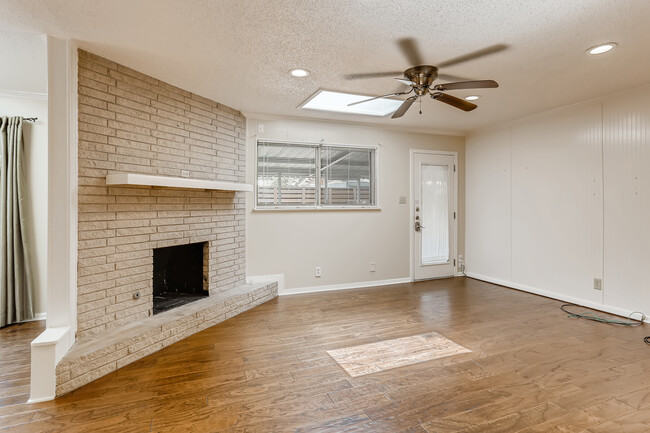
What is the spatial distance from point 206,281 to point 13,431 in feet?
6.90

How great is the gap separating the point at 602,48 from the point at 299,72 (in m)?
2.44

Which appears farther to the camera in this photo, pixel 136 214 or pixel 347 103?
pixel 347 103

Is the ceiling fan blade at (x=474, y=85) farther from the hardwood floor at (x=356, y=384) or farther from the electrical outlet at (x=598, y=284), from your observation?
the electrical outlet at (x=598, y=284)

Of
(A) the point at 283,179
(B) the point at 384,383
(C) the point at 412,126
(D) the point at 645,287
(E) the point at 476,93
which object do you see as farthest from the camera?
(C) the point at 412,126

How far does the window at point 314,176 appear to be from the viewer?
466 cm

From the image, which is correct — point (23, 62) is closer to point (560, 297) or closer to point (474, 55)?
point (474, 55)

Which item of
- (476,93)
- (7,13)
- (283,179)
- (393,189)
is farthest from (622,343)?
(7,13)

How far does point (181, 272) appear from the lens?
3.91m

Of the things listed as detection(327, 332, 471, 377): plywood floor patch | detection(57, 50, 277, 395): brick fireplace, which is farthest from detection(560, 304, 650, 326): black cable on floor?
detection(57, 50, 277, 395): brick fireplace

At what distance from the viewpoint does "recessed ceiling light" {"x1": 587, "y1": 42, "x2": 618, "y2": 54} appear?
8.45 ft

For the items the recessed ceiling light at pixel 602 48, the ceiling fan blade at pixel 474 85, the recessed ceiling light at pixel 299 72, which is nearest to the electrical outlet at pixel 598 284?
the recessed ceiling light at pixel 602 48

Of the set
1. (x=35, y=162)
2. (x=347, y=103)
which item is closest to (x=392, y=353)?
(x=347, y=103)

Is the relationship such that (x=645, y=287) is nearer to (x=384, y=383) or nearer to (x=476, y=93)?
(x=476, y=93)

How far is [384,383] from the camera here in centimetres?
234
